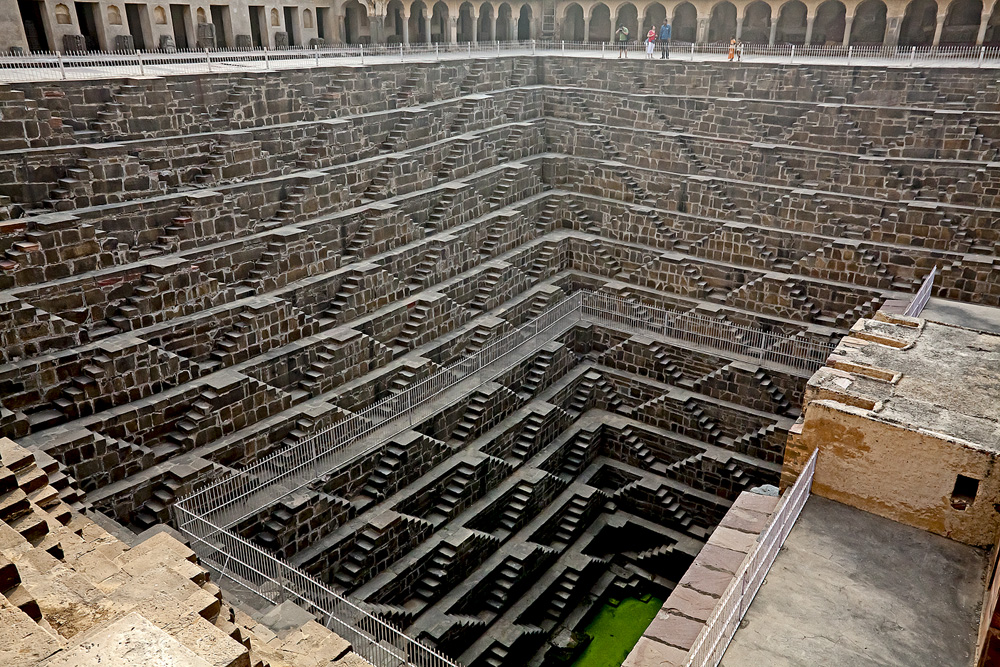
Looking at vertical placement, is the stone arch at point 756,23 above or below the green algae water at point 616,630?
above

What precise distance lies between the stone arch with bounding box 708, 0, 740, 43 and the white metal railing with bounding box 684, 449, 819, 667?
24.9 meters

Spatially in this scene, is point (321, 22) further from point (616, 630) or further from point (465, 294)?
point (616, 630)

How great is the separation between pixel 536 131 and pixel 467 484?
1233cm

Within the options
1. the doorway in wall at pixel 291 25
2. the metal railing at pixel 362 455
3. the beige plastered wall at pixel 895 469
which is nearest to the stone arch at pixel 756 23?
the metal railing at pixel 362 455

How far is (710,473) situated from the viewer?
20578 millimetres

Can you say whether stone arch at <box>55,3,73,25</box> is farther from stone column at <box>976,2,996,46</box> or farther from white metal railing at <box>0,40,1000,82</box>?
stone column at <box>976,2,996,46</box>

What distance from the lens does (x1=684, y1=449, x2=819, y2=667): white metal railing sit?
8453 millimetres

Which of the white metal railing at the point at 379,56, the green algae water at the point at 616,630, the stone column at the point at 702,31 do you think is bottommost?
the green algae water at the point at 616,630

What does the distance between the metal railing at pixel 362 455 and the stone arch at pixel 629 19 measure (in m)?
14.7

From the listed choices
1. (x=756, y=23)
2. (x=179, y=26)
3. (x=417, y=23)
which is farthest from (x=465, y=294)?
(x=756, y=23)

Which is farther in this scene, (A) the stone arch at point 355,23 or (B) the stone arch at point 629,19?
(B) the stone arch at point 629,19

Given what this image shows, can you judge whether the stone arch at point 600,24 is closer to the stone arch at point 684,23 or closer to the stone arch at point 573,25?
Result: the stone arch at point 573,25

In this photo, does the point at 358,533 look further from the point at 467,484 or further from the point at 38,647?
the point at 38,647

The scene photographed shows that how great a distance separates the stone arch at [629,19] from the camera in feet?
Result: 107
